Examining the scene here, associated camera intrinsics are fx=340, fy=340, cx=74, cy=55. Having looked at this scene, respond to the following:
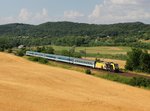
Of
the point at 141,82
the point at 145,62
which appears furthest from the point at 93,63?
the point at 141,82

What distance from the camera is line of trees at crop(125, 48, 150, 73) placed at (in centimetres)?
6756

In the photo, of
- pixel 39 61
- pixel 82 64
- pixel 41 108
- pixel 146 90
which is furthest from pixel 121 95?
pixel 39 61

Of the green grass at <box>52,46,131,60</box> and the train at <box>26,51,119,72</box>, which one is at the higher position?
the train at <box>26,51,119,72</box>

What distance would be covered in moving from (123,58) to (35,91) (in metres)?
85.7

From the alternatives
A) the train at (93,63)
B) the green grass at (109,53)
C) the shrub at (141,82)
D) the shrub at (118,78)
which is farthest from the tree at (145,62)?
the green grass at (109,53)

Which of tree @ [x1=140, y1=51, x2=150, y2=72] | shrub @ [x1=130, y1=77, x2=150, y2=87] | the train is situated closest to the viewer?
shrub @ [x1=130, y1=77, x2=150, y2=87]

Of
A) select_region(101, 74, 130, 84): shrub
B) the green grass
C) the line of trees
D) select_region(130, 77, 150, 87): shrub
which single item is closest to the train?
the line of trees

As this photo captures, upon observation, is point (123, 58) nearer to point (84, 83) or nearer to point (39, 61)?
point (39, 61)

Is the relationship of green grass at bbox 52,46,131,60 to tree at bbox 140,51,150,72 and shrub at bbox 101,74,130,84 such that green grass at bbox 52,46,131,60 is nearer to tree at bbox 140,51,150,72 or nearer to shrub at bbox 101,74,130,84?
tree at bbox 140,51,150,72

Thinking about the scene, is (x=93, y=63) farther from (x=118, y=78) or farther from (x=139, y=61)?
(x=118, y=78)

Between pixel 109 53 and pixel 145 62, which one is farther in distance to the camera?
pixel 109 53

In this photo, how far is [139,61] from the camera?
6938cm

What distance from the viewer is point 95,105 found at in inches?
1202

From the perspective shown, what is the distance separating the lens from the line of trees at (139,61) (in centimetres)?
6756
